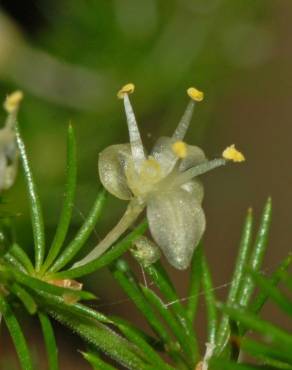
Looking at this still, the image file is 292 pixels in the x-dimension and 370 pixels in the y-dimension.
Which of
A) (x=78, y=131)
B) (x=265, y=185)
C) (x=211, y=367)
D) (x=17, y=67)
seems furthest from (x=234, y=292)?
(x=265, y=185)

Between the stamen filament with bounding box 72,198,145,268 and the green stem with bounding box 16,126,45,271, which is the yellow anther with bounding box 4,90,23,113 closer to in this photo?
the green stem with bounding box 16,126,45,271

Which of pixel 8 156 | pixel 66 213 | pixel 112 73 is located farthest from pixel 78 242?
pixel 112 73

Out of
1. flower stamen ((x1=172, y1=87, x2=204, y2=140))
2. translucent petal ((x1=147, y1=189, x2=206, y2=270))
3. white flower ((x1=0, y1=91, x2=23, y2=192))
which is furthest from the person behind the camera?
flower stamen ((x1=172, y1=87, x2=204, y2=140))

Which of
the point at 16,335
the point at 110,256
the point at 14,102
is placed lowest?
the point at 16,335

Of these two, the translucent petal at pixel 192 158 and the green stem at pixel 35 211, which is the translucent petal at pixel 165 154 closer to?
the translucent petal at pixel 192 158

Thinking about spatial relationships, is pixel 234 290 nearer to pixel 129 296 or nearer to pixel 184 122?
pixel 129 296

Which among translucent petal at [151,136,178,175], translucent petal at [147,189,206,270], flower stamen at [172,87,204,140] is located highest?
flower stamen at [172,87,204,140]

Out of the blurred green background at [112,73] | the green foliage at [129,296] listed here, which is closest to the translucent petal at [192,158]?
the green foliage at [129,296]

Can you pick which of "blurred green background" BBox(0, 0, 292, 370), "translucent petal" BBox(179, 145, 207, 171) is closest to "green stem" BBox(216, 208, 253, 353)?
"translucent petal" BBox(179, 145, 207, 171)

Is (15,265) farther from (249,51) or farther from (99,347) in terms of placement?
(249,51)
